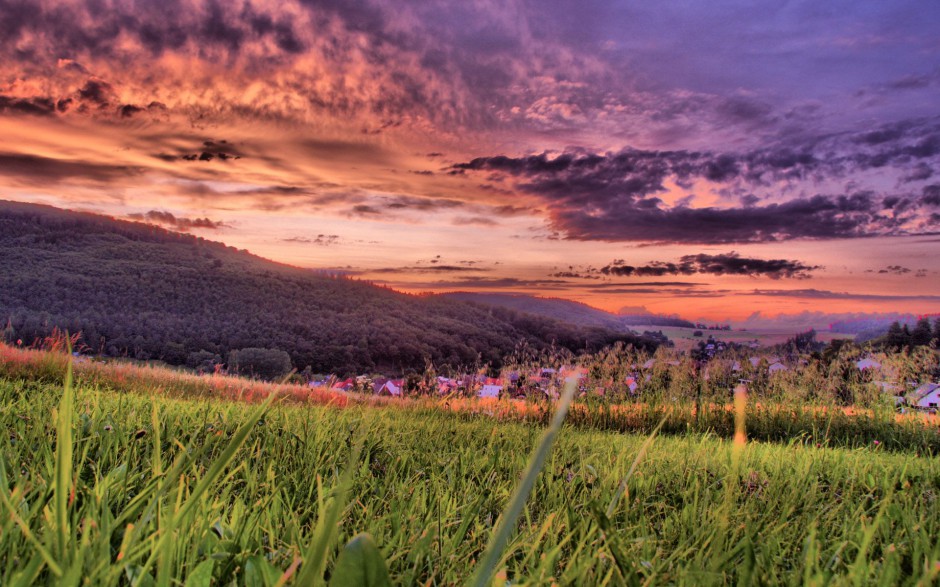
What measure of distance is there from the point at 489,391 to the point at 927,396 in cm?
642

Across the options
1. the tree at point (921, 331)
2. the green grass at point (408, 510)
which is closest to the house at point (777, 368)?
the tree at point (921, 331)

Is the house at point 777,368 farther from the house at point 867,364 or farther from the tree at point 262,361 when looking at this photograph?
the tree at point 262,361

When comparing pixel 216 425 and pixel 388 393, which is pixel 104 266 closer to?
pixel 388 393

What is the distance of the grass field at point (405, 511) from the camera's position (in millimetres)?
1047

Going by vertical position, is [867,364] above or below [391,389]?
above

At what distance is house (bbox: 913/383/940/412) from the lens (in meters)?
8.28

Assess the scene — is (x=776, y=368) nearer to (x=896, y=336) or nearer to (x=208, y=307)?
(x=896, y=336)

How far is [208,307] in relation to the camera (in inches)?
2758

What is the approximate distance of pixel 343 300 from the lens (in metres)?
74.6

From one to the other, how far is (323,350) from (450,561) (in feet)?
185

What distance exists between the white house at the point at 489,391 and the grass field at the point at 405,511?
17.2 feet

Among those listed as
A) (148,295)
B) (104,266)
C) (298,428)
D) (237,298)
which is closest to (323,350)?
(237,298)

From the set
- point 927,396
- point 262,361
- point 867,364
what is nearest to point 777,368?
point 867,364

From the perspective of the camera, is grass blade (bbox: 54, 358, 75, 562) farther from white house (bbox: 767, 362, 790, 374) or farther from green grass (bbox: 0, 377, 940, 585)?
white house (bbox: 767, 362, 790, 374)
